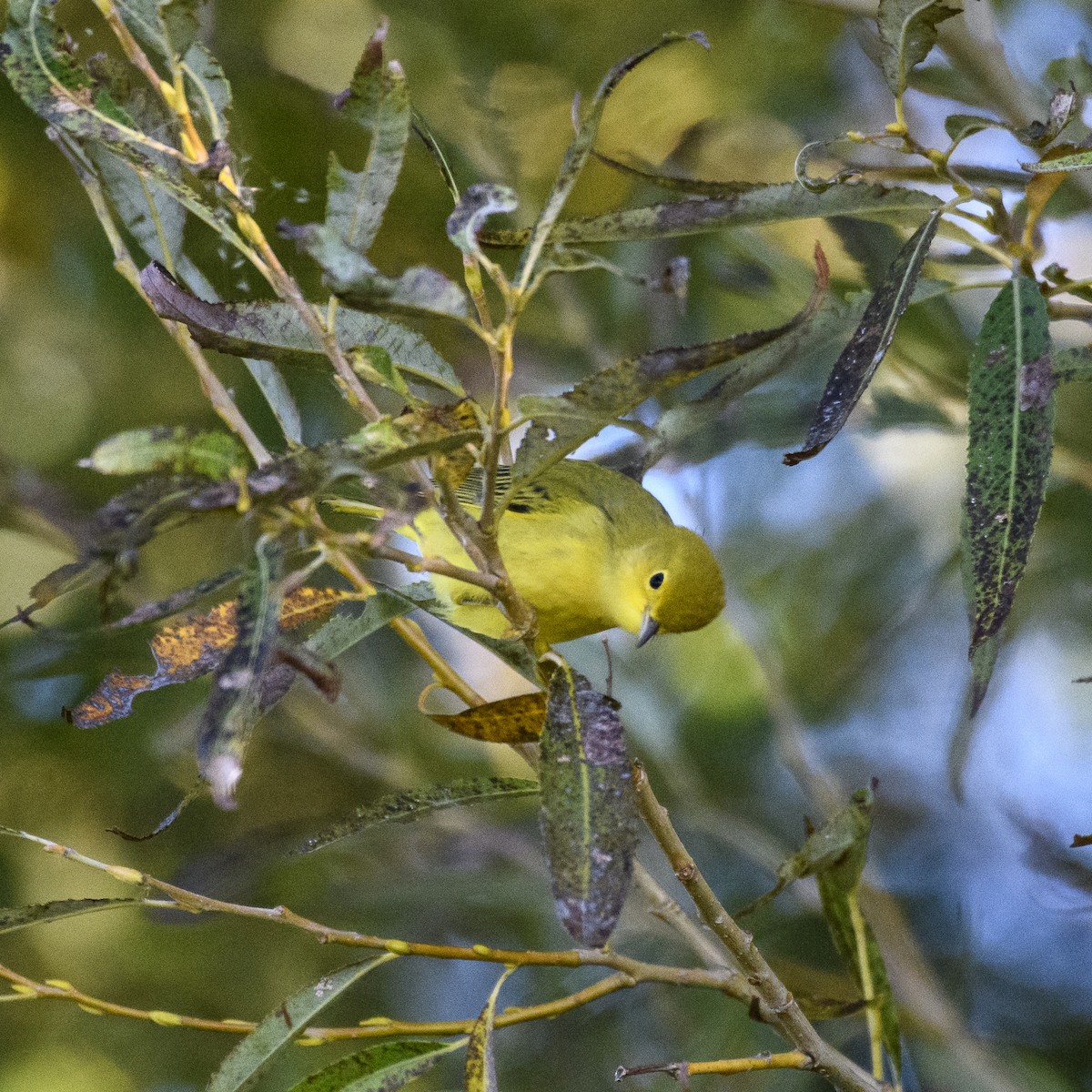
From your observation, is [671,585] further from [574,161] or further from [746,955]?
[574,161]

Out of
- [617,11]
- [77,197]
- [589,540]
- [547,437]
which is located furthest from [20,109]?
[547,437]

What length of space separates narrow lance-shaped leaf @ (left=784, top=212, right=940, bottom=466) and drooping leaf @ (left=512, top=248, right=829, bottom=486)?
0.25ft

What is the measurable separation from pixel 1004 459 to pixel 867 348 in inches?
3.2

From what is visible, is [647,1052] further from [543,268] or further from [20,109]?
[20,109]

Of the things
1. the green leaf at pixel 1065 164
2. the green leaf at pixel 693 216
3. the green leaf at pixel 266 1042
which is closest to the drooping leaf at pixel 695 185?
the green leaf at pixel 693 216

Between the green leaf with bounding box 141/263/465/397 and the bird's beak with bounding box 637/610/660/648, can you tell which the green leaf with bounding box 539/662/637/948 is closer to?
the green leaf with bounding box 141/263/465/397

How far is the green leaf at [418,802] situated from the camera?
0.61 meters

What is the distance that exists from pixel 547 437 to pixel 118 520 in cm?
20

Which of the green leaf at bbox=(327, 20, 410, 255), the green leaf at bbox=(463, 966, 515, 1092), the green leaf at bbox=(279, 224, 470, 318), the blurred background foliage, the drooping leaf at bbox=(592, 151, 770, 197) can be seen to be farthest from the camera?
the blurred background foliage

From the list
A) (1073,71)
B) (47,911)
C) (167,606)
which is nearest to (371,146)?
(167,606)

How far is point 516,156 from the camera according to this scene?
3.95 feet

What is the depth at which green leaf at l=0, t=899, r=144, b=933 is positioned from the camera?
59cm

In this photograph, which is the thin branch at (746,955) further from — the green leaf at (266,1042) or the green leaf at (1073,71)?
→ the green leaf at (1073,71)

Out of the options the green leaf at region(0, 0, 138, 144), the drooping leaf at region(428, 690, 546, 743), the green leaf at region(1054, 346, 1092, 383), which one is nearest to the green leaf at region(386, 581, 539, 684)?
the drooping leaf at region(428, 690, 546, 743)
